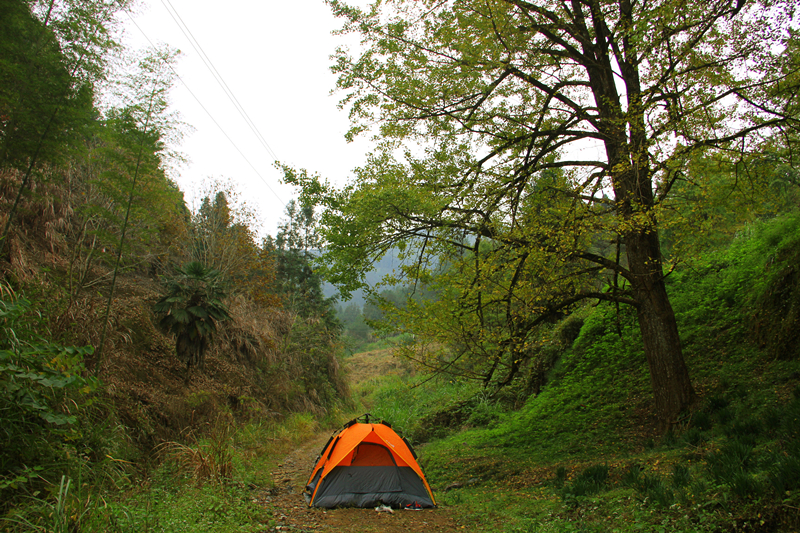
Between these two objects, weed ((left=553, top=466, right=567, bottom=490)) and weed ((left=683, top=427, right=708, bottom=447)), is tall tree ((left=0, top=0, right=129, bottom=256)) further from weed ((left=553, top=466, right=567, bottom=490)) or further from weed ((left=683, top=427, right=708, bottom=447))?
weed ((left=683, top=427, right=708, bottom=447))

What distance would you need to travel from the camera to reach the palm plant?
1005 cm

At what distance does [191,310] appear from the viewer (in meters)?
10.2

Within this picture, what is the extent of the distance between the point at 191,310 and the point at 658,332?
10461 mm

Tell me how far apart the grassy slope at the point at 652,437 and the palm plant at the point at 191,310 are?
6260 millimetres


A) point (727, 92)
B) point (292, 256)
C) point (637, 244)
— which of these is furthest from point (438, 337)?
point (292, 256)

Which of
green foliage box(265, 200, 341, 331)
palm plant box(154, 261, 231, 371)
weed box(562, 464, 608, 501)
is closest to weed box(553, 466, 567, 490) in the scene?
weed box(562, 464, 608, 501)

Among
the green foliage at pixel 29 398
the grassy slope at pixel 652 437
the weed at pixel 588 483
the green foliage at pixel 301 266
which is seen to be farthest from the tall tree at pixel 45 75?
the green foliage at pixel 301 266

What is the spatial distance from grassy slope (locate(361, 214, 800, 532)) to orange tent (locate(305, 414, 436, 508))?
2.40ft

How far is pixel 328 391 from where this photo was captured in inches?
754

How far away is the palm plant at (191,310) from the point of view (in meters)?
10.0

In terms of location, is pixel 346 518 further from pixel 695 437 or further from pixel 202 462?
pixel 695 437

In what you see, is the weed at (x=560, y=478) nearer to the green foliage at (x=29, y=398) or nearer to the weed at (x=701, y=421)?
the weed at (x=701, y=421)

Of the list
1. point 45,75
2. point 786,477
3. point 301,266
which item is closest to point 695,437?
point 786,477

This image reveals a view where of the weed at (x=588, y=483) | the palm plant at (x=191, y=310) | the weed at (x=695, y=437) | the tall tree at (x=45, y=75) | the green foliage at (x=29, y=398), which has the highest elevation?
the tall tree at (x=45, y=75)
